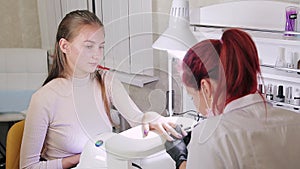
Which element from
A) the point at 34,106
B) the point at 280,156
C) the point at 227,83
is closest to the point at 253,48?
the point at 227,83

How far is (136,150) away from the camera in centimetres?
97

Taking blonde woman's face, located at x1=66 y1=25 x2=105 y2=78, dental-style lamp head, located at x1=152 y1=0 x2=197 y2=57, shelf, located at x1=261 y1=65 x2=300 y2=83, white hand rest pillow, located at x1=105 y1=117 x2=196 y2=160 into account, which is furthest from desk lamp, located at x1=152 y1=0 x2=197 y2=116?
shelf, located at x1=261 y1=65 x2=300 y2=83

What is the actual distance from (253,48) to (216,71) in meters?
0.10

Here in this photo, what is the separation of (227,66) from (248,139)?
0.15m

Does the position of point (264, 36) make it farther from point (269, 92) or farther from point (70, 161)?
point (70, 161)

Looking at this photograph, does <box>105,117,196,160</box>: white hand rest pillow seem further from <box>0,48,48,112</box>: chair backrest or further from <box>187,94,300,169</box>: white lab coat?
<box>0,48,48,112</box>: chair backrest

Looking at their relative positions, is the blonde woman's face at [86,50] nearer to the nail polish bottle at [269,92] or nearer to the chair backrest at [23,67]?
the nail polish bottle at [269,92]

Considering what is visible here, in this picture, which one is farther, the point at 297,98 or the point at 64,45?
the point at 64,45

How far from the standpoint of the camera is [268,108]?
2.86 ft

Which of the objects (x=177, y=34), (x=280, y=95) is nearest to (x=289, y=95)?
(x=280, y=95)

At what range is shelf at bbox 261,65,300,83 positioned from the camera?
1.23 metres

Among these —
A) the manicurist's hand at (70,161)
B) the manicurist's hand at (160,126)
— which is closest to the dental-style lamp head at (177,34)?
the manicurist's hand at (160,126)

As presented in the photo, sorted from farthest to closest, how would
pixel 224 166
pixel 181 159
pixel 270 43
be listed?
pixel 270 43 → pixel 181 159 → pixel 224 166

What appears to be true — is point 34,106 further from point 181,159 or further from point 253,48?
point 253,48
